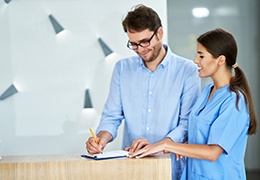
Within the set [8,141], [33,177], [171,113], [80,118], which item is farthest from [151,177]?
[8,141]

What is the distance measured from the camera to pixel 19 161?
1719 millimetres

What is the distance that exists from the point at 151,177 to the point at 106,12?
201 cm

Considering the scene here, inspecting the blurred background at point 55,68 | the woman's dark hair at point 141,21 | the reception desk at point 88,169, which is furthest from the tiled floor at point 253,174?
the reception desk at point 88,169

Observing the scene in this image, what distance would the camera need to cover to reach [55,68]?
11.5 feet

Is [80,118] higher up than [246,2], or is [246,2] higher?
[246,2]

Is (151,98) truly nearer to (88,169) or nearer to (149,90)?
(149,90)

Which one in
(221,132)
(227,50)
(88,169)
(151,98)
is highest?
(227,50)

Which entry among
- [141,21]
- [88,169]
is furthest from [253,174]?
[88,169]

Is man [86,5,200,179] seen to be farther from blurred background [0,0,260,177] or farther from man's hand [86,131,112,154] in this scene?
blurred background [0,0,260,177]

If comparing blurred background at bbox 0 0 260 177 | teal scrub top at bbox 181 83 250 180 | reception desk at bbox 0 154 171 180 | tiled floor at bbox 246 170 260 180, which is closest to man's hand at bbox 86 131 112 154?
reception desk at bbox 0 154 171 180

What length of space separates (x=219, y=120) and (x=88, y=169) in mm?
633

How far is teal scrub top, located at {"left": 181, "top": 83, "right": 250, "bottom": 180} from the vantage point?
193 centimetres

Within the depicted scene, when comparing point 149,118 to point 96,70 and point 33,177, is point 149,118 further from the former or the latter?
point 96,70

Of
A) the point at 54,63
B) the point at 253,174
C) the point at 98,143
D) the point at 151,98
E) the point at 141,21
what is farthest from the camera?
the point at 253,174
